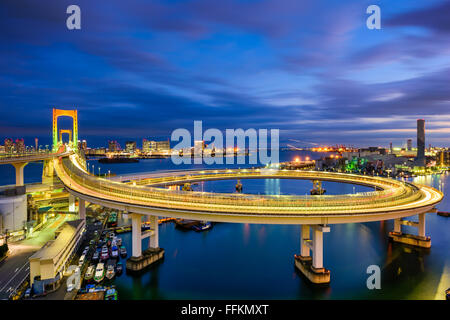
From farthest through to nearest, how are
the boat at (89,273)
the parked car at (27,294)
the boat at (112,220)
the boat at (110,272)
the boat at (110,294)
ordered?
1. the boat at (112,220)
2. the boat at (110,272)
3. the boat at (89,273)
4. the boat at (110,294)
5. the parked car at (27,294)

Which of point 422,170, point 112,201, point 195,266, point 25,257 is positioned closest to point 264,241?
point 195,266

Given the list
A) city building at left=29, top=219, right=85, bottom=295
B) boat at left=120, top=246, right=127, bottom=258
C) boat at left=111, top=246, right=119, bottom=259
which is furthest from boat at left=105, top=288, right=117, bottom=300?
boat at left=120, top=246, right=127, bottom=258

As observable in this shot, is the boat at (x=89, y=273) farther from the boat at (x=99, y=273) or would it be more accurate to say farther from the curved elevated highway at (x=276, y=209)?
the curved elevated highway at (x=276, y=209)

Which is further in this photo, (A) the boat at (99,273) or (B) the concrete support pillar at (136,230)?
(B) the concrete support pillar at (136,230)

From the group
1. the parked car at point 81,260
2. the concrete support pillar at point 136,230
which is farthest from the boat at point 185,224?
the parked car at point 81,260

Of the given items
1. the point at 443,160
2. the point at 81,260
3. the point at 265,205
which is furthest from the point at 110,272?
the point at 443,160

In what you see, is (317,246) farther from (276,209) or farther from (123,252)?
(123,252)

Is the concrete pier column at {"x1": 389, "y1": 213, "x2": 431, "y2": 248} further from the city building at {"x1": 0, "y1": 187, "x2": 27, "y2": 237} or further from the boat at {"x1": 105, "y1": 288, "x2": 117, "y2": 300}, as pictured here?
the city building at {"x1": 0, "y1": 187, "x2": 27, "y2": 237}
